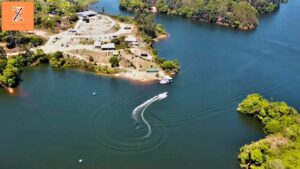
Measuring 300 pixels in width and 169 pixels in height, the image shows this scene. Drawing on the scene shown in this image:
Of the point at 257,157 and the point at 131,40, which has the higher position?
the point at 131,40

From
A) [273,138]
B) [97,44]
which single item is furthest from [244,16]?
[273,138]

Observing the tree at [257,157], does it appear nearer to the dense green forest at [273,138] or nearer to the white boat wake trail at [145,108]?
the dense green forest at [273,138]

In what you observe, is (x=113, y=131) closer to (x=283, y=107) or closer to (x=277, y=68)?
(x=283, y=107)

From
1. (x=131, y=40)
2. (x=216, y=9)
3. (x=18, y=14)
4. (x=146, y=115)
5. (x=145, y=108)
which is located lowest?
(x=146, y=115)

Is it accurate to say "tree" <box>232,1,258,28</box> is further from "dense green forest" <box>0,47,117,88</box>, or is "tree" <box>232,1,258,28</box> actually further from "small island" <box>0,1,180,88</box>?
"dense green forest" <box>0,47,117,88</box>

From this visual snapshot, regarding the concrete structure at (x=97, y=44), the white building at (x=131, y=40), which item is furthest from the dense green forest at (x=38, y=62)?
the white building at (x=131, y=40)

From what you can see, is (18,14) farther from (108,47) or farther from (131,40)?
(131,40)

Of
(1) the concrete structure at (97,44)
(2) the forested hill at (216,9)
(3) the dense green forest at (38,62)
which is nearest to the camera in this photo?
(3) the dense green forest at (38,62)
